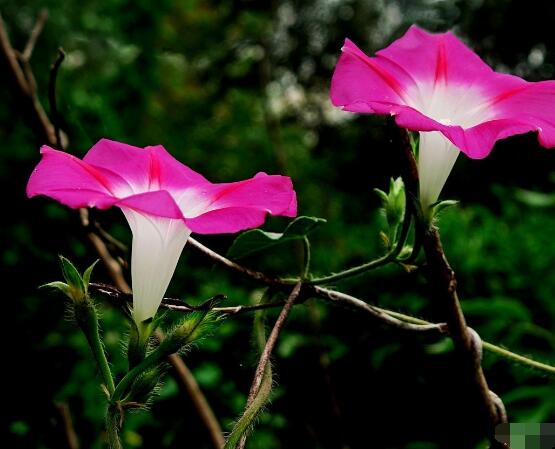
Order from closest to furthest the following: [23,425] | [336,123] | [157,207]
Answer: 1. [157,207]
2. [23,425]
3. [336,123]

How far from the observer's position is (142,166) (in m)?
0.41

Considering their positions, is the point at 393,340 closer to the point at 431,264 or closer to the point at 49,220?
the point at 49,220

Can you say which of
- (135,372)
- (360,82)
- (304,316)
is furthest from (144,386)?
(304,316)

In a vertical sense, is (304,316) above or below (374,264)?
below

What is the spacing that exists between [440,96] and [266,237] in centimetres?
15

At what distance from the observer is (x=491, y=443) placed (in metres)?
0.43

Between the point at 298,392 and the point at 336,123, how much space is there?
3.14 metres

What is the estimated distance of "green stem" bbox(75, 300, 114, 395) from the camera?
1.20ft

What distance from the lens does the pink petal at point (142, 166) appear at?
0.40 meters

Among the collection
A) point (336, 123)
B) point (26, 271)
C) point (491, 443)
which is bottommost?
point (336, 123)

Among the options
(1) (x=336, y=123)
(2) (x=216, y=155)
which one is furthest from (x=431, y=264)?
(1) (x=336, y=123)

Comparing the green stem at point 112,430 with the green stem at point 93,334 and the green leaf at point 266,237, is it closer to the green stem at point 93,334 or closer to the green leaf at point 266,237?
the green stem at point 93,334

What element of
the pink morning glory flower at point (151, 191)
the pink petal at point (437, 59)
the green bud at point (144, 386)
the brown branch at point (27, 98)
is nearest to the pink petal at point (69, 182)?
the pink morning glory flower at point (151, 191)

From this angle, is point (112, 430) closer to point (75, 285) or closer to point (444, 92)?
point (75, 285)
